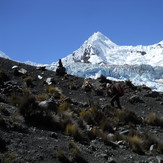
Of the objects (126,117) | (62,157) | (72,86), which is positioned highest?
(72,86)

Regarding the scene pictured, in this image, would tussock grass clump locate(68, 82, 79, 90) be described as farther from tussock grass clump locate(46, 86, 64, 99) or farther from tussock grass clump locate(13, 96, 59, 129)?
tussock grass clump locate(13, 96, 59, 129)

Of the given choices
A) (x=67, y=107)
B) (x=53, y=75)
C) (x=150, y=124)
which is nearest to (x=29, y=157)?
(x=67, y=107)

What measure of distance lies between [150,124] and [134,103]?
4524 millimetres

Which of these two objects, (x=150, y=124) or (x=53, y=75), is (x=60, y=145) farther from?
(x=53, y=75)

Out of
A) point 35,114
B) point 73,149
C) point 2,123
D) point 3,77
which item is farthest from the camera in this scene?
point 3,77

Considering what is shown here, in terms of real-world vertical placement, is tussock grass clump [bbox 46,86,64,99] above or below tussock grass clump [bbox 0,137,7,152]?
above

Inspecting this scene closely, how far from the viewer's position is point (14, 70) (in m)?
17.9

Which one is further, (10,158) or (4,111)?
(4,111)

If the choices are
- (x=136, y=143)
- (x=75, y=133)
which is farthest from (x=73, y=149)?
(x=136, y=143)

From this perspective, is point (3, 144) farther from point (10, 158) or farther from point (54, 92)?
point (54, 92)

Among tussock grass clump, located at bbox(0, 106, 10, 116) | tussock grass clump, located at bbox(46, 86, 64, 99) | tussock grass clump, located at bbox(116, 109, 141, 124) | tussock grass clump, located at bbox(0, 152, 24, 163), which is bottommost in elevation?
tussock grass clump, located at bbox(0, 152, 24, 163)

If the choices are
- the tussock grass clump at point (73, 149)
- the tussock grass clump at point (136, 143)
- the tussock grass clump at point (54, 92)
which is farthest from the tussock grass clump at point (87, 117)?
the tussock grass clump at point (54, 92)

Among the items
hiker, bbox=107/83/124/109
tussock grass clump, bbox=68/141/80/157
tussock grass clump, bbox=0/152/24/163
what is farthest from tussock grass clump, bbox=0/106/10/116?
hiker, bbox=107/83/124/109

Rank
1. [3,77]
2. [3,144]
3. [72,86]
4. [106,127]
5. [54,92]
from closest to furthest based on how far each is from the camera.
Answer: [3,144]
[106,127]
[54,92]
[3,77]
[72,86]
